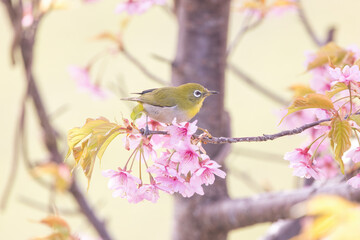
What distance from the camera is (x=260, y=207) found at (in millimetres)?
968

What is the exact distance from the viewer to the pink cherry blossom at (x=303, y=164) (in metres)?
0.66

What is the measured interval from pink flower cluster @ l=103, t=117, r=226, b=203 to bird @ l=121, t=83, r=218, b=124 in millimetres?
72

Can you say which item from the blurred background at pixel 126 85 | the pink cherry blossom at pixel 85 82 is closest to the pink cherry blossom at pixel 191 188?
the pink cherry blossom at pixel 85 82

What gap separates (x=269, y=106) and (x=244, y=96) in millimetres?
223

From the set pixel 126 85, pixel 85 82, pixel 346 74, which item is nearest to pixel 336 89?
pixel 346 74

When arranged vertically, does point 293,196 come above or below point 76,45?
below

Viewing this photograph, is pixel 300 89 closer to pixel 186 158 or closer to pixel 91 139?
pixel 186 158

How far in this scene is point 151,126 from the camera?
0.75 metres

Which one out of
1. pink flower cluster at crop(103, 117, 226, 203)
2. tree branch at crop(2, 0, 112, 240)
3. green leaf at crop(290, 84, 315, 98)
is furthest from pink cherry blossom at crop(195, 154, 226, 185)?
tree branch at crop(2, 0, 112, 240)

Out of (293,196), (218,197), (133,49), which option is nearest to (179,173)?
(293,196)

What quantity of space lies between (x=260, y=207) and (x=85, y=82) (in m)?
0.74

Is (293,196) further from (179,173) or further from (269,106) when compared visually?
(269,106)

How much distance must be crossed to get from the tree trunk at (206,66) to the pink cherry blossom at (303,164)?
0.37 m

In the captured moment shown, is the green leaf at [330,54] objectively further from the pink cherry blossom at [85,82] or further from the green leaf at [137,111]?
the pink cherry blossom at [85,82]
